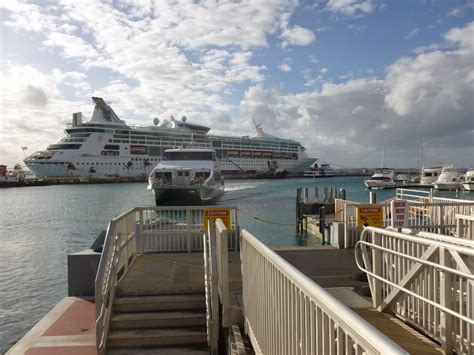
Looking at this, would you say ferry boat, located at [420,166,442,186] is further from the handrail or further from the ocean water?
the handrail

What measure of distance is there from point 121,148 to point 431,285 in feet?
359

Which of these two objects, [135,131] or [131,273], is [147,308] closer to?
[131,273]

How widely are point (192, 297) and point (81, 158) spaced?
343ft

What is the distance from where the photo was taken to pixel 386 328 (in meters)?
4.28

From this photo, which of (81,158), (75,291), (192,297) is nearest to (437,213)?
(192,297)

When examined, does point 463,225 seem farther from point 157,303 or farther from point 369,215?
point 157,303

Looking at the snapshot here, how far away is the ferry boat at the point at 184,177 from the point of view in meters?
39.9

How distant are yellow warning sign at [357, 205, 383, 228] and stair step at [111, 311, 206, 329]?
7.14 m

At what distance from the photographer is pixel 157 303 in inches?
256

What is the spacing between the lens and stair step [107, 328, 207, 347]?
581cm

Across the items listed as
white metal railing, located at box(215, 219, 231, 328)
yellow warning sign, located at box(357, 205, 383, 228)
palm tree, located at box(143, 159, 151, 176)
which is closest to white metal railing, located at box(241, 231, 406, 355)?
white metal railing, located at box(215, 219, 231, 328)

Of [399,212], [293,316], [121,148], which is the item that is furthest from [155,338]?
[121,148]

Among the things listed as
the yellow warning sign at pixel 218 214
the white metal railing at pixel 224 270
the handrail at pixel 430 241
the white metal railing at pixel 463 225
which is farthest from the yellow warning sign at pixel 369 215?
the white metal railing at pixel 224 270

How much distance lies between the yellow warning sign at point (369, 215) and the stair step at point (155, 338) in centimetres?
738
